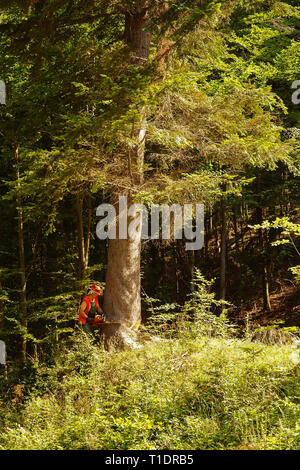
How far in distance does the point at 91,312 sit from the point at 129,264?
4.38ft

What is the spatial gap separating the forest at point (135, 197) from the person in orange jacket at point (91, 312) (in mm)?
31

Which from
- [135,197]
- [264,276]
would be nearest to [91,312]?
[135,197]

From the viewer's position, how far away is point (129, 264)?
10.1 m

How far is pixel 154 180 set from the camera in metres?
9.53

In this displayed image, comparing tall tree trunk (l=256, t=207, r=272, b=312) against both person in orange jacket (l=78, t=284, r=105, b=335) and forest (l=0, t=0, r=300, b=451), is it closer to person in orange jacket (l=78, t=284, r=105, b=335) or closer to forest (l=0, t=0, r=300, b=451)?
forest (l=0, t=0, r=300, b=451)

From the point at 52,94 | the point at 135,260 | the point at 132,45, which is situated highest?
the point at 132,45

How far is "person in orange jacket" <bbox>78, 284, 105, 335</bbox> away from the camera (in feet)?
31.6

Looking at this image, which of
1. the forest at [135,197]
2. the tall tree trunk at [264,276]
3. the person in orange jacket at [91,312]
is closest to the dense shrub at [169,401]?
the forest at [135,197]

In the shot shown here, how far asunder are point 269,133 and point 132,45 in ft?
11.5

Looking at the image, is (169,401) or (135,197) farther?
(135,197)

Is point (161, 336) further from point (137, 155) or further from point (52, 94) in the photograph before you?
point (52, 94)

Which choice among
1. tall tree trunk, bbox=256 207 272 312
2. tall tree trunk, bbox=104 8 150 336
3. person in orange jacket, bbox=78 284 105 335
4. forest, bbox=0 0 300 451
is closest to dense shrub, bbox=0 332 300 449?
forest, bbox=0 0 300 451

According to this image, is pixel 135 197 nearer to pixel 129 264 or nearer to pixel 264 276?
pixel 129 264
